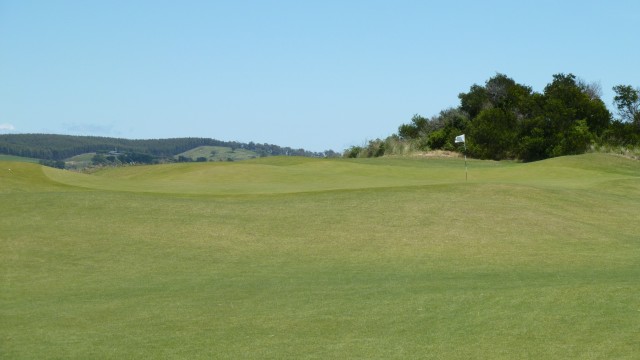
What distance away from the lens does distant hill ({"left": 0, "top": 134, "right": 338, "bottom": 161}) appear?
132 meters

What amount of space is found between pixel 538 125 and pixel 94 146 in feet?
328

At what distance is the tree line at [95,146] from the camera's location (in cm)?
13012

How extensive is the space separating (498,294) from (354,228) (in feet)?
33.7

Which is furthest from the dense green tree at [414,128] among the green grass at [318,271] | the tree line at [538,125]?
the green grass at [318,271]

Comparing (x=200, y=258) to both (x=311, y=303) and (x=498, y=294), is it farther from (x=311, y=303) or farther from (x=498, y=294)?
(x=498, y=294)

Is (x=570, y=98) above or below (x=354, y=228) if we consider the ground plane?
above

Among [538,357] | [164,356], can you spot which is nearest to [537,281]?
[538,357]

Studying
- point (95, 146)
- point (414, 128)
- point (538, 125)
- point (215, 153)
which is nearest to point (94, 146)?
point (95, 146)

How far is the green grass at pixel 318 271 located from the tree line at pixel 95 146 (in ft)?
280

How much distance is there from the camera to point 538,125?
67.8m

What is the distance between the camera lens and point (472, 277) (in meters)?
17.8

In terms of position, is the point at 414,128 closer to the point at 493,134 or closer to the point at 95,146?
the point at 493,134

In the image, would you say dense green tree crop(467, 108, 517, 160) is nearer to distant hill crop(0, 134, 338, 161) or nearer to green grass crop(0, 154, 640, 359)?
green grass crop(0, 154, 640, 359)

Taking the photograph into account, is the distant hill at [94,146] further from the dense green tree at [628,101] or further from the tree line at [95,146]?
the dense green tree at [628,101]
